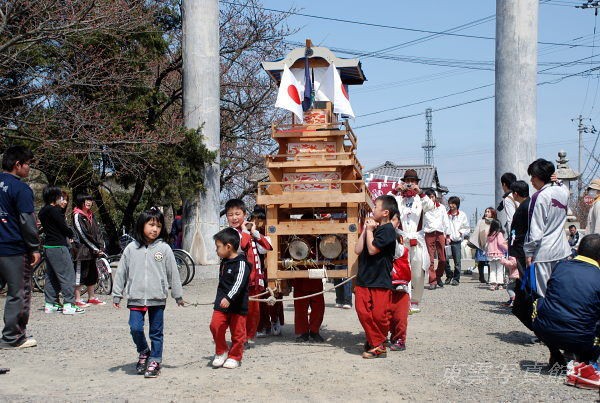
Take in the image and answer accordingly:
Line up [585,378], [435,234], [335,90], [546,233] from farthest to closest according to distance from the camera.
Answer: [435,234]
[335,90]
[546,233]
[585,378]

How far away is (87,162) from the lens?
16.3 metres

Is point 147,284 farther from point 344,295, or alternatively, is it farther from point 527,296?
point 344,295

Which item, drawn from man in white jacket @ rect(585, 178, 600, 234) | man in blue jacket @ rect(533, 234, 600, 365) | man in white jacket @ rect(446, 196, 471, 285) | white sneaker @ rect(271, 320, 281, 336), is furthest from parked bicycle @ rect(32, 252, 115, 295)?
man in blue jacket @ rect(533, 234, 600, 365)

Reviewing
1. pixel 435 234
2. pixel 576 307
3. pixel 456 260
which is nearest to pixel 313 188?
pixel 576 307

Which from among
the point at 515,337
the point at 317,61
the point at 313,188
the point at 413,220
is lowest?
the point at 515,337

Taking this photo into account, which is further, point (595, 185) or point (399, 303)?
point (595, 185)

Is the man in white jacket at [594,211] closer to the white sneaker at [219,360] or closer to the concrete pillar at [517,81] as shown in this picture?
the white sneaker at [219,360]

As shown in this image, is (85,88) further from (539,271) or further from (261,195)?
(539,271)

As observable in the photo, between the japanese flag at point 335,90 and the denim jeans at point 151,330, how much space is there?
3351 mm

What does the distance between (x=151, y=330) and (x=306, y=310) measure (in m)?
2.39

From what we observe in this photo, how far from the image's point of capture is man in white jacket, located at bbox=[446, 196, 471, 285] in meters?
16.8

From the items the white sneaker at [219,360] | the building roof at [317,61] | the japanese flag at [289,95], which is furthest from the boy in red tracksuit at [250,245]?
the building roof at [317,61]

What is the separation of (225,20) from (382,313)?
16530 mm

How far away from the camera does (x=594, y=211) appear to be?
909 cm
